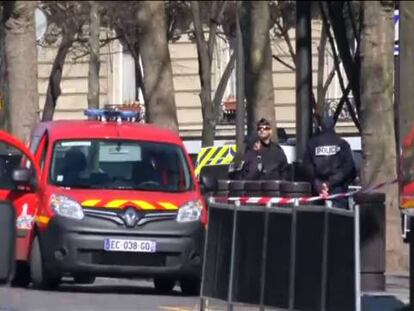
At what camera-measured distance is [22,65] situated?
25.0 meters

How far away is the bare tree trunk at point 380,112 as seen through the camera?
63.2ft

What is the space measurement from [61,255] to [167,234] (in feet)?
3.65

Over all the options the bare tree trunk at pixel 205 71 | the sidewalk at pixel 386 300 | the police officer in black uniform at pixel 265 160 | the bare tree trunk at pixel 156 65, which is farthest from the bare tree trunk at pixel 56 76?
the sidewalk at pixel 386 300

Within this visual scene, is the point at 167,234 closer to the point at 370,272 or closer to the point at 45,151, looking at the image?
the point at 45,151

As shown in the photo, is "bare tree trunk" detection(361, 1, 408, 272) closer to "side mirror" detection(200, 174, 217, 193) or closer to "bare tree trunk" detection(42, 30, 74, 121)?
"side mirror" detection(200, 174, 217, 193)

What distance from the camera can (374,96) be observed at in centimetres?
1938

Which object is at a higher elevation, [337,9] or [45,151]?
[337,9]

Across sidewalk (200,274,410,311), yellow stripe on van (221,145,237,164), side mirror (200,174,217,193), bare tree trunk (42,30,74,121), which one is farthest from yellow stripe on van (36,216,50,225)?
bare tree trunk (42,30,74,121)

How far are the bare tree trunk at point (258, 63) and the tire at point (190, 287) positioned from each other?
6.81 m

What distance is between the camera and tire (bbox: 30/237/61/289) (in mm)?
16547

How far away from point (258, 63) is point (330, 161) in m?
5.23

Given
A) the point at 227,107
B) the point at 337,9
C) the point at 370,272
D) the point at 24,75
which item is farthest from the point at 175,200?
the point at 227,107

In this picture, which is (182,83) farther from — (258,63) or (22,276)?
(22,276)

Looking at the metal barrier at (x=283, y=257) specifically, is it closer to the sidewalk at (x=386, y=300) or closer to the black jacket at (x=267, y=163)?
the sidewalk at (x=386, y=300)
